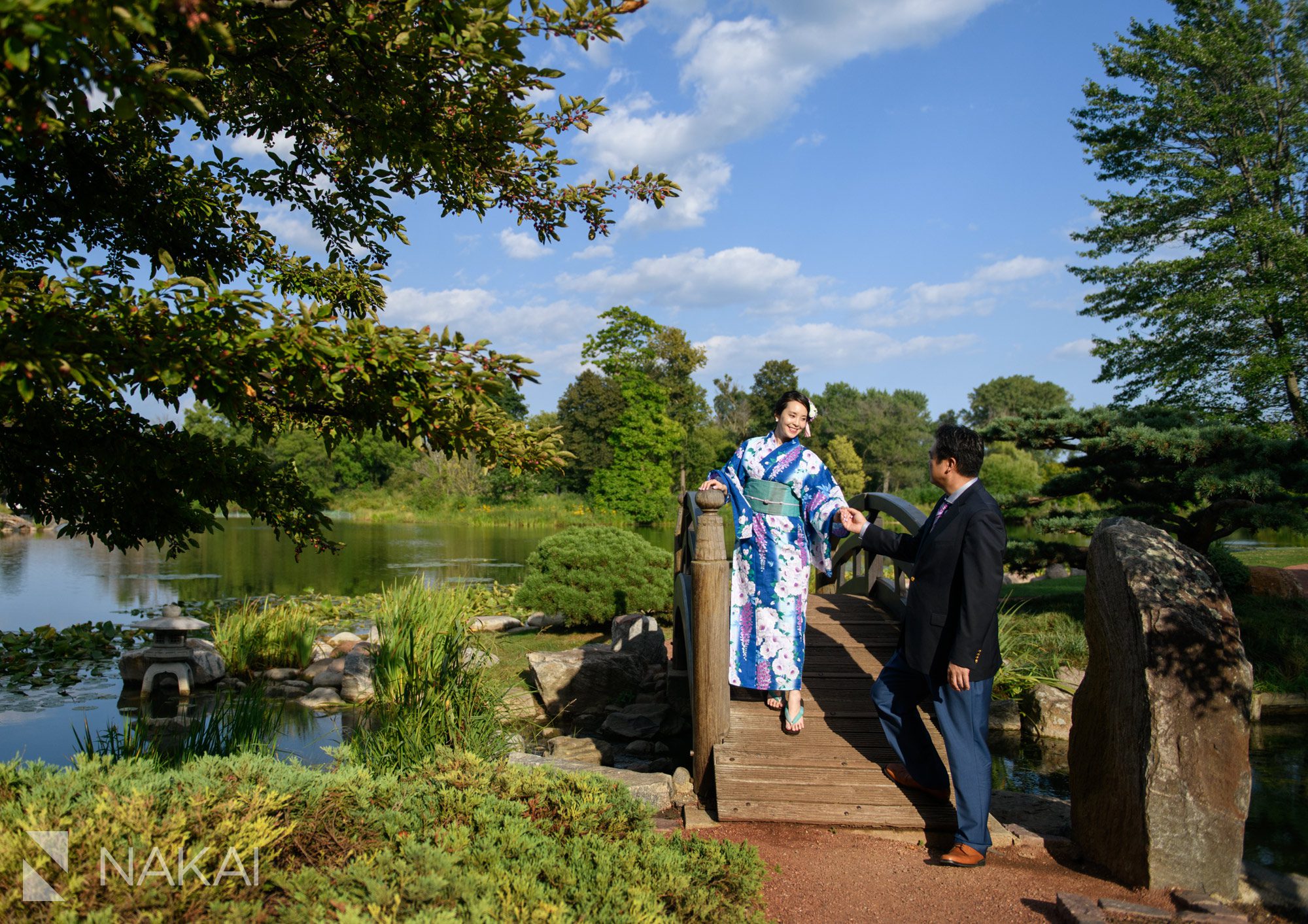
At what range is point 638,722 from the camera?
271 inches

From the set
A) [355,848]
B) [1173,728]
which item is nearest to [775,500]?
[1173,728]

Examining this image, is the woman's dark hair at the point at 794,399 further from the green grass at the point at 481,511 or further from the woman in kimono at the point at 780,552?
the green grass at the point at 481,511

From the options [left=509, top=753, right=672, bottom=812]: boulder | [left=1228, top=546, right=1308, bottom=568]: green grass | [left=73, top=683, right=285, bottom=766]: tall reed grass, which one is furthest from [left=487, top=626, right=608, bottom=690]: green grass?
[left=1228, top=546, right=1308, bottom=568]: green grass

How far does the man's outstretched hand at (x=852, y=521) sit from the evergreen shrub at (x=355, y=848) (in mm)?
1682

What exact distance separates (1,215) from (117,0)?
216 centimetres

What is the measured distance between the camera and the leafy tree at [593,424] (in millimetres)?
34438

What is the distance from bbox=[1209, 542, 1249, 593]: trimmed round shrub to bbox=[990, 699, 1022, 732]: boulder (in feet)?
12.1

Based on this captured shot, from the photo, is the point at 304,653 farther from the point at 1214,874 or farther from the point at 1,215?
the point at 1214,874

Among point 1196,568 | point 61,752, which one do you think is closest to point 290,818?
point 1196,568

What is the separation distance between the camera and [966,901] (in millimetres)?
3174

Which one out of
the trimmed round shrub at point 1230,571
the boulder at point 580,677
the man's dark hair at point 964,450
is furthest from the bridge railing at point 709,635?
the trimmed round shrub at point 1230,571

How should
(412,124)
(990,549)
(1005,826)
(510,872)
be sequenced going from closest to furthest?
(510,872) → (412,124) → (990,549) → (1005,826)

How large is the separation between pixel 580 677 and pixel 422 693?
2697 mm

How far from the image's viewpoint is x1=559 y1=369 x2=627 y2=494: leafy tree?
3444 centimetres
